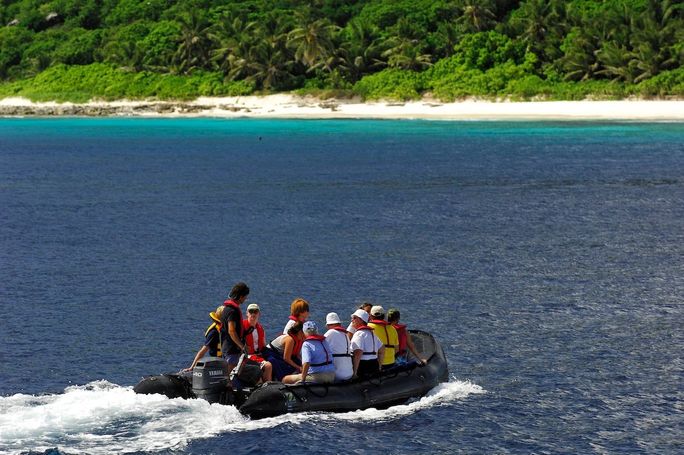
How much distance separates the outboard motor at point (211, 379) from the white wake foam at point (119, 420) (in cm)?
22

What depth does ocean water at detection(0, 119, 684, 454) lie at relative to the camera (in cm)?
1961

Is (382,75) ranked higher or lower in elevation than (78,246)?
higher

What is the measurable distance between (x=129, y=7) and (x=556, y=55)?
2623 inches

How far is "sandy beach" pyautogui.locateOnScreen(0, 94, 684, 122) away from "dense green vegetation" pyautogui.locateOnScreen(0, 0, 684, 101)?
3.96 ft

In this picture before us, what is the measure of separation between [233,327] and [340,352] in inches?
78.8

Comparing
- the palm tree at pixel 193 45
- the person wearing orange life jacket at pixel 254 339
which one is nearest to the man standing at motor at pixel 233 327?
the person wearing orange life jacket at pixel 254 339

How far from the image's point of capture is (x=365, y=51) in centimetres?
12275

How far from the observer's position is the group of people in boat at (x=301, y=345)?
64.5ft

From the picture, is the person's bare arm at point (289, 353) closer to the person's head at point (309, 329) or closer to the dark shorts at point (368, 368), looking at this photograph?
the person's head at point (309, 329)

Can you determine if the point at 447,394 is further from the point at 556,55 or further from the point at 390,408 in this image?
the point at 556,55

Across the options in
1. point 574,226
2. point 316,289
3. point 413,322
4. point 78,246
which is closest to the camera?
point 413,322

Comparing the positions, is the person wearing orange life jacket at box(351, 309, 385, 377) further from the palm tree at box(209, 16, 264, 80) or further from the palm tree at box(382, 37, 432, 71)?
the palm tree at box(209, 16, 264, 80)

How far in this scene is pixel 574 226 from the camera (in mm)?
43531

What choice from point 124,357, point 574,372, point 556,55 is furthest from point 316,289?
point 556,55
